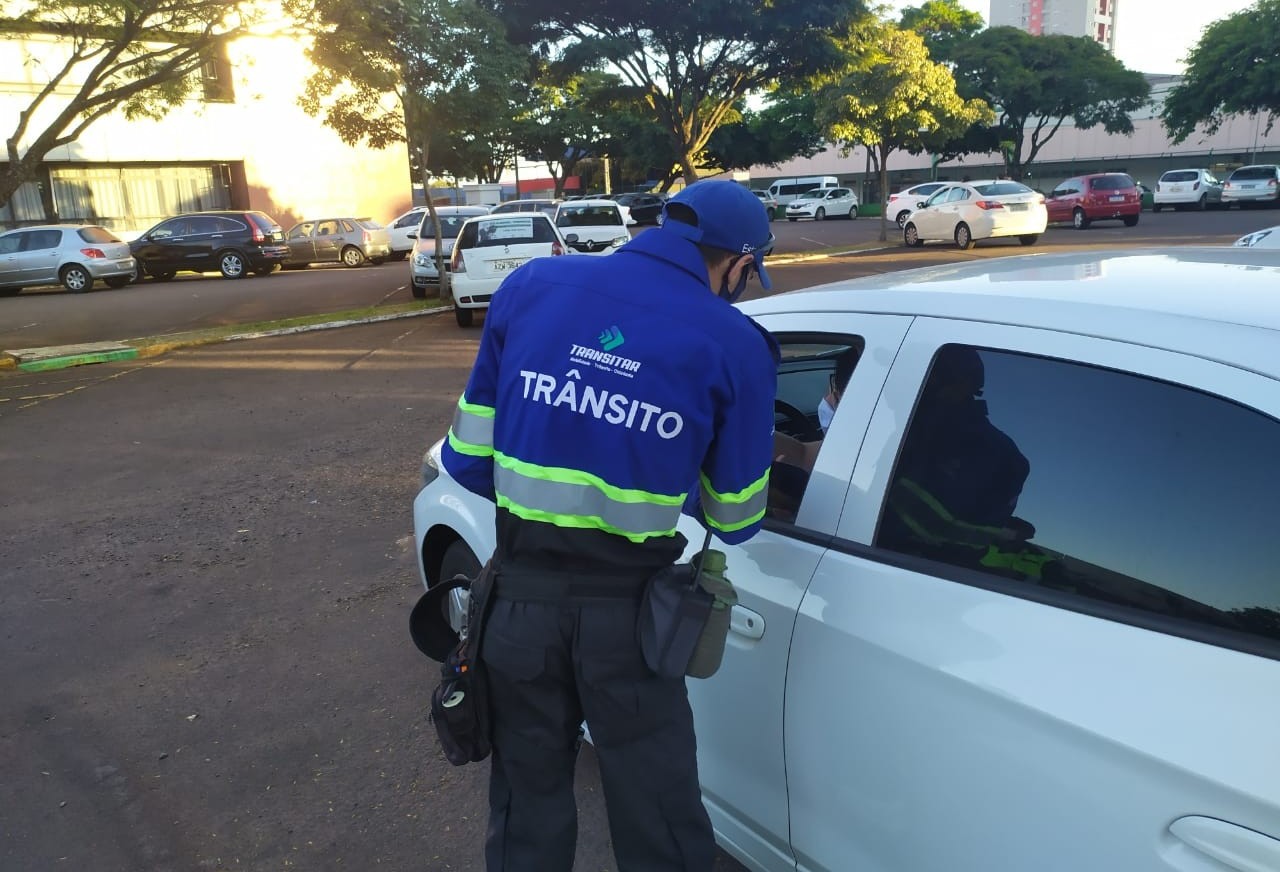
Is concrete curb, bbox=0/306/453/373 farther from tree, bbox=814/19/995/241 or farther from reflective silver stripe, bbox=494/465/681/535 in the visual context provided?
tree, bbox=814/19/995/241

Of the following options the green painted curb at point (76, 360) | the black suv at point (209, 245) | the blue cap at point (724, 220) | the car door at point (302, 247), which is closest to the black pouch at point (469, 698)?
the blue cap at point (724, 220)

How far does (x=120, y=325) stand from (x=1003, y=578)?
54.2 ft

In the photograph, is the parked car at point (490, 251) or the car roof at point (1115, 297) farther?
the parked car at point (490, 251)

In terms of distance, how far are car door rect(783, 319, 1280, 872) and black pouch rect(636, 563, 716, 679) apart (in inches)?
10.3

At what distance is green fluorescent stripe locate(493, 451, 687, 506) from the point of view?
1856mm

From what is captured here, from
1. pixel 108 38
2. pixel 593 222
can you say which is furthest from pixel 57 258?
pixel 593 222

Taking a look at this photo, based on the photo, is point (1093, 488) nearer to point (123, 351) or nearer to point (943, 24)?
point (123, 351)

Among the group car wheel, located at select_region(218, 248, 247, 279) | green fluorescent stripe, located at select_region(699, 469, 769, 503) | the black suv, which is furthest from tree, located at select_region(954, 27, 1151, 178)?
green fluorescent stripe, located at select_region(699, 469, 769, 503)

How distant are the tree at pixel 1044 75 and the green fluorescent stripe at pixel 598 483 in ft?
147

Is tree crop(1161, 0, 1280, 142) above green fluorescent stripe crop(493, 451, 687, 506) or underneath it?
above

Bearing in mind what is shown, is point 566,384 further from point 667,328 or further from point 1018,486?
point 1018,486

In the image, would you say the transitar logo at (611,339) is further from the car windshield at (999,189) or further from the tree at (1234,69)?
the tree at (1234,69)

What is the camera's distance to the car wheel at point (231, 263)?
2394 cm

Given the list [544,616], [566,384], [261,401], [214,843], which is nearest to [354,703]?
[214,843]
